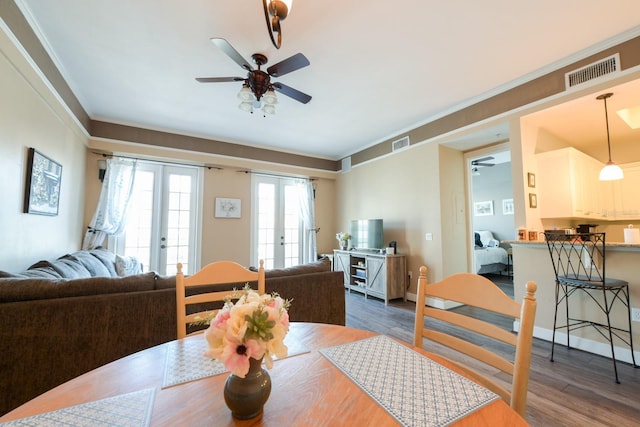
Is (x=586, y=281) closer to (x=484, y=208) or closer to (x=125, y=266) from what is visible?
(x=125, y=266)

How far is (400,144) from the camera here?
179 inches

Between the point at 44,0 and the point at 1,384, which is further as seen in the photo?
the point at 44,0

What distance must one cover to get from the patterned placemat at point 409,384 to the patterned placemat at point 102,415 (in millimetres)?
560

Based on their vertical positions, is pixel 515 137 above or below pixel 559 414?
above

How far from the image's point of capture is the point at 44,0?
198 cm

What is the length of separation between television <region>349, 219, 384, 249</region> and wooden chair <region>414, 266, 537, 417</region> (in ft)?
11.3

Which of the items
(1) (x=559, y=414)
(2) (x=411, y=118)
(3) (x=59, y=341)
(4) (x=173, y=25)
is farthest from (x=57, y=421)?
(2) (x=411, y=118)

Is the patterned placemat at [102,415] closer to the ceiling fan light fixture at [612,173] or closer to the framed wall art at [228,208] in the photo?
the ceiling fan light fixture at [612,173]

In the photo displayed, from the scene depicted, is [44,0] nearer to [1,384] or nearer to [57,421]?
[1,384]

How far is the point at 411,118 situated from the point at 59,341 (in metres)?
4.44

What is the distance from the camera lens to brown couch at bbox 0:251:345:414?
1.41 m

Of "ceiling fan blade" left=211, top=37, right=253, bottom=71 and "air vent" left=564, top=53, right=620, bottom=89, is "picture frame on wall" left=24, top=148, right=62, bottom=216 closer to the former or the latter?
"ceiling fan blade" left=211, top=37, right=253, bottom=71

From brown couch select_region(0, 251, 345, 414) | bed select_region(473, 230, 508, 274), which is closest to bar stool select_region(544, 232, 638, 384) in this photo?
bed select_region(473, 230, 508, 274)

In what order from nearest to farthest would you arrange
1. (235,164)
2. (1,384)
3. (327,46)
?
(1,384)
(327,46)
(235,164)
